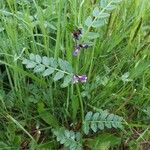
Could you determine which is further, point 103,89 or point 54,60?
point 103,89

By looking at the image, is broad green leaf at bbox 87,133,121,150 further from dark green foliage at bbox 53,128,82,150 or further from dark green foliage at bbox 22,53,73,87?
dark green foliage at bbox 22,53,73,87

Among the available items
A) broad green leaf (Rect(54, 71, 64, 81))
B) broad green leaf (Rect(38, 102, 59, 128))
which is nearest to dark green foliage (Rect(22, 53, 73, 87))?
broad green leaf (Rect(54, 71, 64, 81))

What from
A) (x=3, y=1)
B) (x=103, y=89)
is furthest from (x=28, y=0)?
(x=103, y=89)

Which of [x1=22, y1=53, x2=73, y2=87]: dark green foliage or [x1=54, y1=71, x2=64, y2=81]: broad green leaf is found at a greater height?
[x1=22, y1=53, x2=73, y2=87]: dark green foliage

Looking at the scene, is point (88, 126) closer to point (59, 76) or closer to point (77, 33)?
point (59, 76)

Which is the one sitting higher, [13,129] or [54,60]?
[54,60]

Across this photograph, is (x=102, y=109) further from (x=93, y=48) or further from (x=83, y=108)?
(x=93, y=48)

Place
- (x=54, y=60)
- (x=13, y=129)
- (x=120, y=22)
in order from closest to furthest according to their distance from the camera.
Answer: (x=54, y=60) → (x=13, y=129) → (x=120, y=22)

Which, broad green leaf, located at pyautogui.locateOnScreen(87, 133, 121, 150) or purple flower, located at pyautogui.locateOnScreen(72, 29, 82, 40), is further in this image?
broad green leaf, located at pyautogui.locateOnScreen(87, 133, 121, 150)
